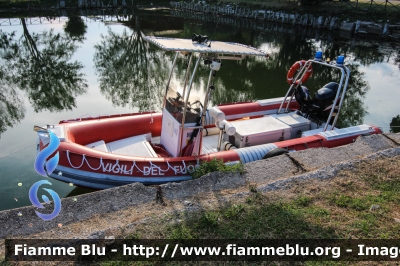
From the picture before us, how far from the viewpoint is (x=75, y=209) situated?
358cm

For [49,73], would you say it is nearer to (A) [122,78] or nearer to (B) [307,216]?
(A) [122,78]

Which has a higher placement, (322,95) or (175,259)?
(322,95)

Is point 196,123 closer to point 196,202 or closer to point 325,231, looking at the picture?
point 196,202

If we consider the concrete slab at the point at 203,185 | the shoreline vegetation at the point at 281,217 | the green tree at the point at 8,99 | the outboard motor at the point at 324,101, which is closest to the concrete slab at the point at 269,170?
the concrete slab at the point at 203,185

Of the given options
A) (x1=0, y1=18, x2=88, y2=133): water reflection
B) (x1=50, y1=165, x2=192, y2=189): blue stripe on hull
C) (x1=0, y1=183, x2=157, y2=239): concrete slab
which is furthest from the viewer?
(x1=0, y1=18, x2=88, y2=133): water reflection

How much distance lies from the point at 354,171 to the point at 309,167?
595 millimetres

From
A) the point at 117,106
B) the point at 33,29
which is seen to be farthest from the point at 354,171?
the point at 33,29

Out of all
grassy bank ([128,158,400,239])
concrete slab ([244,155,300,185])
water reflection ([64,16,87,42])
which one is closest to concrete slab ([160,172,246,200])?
concrete slab ([244,155,300,185])

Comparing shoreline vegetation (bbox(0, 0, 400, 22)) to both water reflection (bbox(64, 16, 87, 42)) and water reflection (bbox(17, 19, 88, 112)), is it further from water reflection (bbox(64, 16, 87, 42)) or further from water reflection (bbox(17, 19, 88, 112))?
water reflection (bbox(17, 19, 88, 112))

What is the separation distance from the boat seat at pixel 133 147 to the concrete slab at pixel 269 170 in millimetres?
1748

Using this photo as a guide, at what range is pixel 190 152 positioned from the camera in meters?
5.30

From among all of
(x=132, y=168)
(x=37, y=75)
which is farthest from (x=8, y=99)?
(x=132, y=168)

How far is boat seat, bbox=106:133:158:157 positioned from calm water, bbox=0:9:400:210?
0.98 meters

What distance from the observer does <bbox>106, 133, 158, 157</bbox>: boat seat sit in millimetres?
5473
